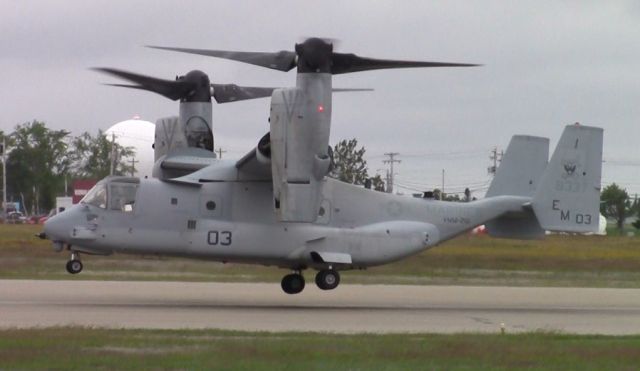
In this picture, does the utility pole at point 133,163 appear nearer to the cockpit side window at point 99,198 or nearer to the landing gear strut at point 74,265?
the landing gear strut at point 74,265

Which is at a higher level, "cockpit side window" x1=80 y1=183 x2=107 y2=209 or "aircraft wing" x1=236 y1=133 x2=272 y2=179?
"aircraft wing" x1=236 y1=133 x2=272 y2=179

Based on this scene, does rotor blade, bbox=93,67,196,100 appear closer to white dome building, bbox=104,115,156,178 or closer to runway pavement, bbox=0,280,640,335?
runway pavement, bbox=0,280,640,335

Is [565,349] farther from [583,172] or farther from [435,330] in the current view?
[583,172]

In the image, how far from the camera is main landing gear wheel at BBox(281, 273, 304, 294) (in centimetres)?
2944

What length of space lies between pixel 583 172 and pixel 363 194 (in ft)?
18.7

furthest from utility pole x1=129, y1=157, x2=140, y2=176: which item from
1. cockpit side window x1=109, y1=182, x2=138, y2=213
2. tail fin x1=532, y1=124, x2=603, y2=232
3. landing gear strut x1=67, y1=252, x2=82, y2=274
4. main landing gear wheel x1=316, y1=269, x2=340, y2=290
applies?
main landing gear wheel x1=316, y1=269, x2=340, y2=290

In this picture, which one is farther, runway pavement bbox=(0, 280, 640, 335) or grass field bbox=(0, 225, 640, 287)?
grass field bbox=(0, 225, 640, 287)

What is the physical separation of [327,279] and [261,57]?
18.0ft

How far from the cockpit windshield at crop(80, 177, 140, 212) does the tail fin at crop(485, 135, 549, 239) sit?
9550 mm

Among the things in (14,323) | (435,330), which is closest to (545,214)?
(435,330)

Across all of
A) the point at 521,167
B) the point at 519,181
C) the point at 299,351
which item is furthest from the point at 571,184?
the point at 299,351

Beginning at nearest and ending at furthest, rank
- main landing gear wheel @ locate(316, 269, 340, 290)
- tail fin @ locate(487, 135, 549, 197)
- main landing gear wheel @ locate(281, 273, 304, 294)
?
1. main landing gear wheel @ locate(316, 269, 340, 290)
2. main landing gear wheel @ locate(281, 273, 304, 294)
3. tail fin @ locate(487, 135, 549, 197)

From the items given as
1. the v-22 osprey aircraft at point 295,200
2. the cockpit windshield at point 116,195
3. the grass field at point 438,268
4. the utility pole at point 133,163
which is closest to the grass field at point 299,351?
the v-22 osprey aircraft at point 295,200

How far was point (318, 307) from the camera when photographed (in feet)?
90.4
